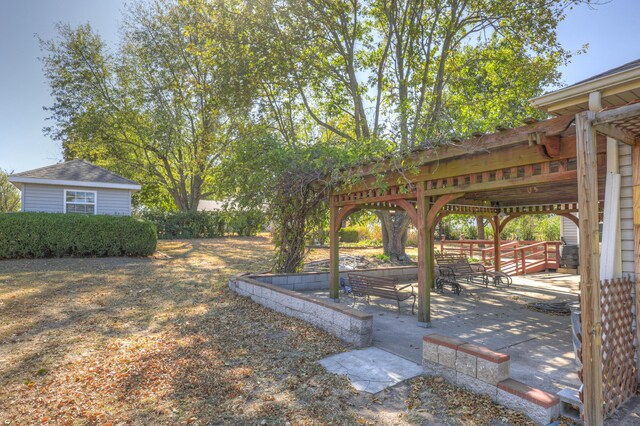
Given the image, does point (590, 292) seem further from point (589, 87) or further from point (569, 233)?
point (569, 233)

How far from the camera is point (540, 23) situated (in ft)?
34.6

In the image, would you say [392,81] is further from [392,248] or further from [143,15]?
[143,15]

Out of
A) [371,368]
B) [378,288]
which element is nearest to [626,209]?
[371,368]

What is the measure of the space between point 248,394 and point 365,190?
14.9 ft

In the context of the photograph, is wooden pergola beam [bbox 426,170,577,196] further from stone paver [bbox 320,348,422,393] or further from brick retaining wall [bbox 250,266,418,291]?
brick retaining wall [bbox 250,266,418,291]

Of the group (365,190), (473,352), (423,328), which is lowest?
(423,328)

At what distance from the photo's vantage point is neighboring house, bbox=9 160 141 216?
1395cm

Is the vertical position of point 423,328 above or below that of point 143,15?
below

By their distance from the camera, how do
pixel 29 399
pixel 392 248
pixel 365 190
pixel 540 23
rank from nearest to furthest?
pixel 29 399
pixel 365 190
pixel 540 23
pixel 392 248

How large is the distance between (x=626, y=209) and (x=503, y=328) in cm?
281

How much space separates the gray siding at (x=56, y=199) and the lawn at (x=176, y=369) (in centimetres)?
704

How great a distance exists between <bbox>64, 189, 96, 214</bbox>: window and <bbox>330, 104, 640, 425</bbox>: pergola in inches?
468

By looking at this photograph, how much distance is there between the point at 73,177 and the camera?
48.0 feet

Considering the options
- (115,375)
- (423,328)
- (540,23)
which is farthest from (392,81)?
(115,375)
